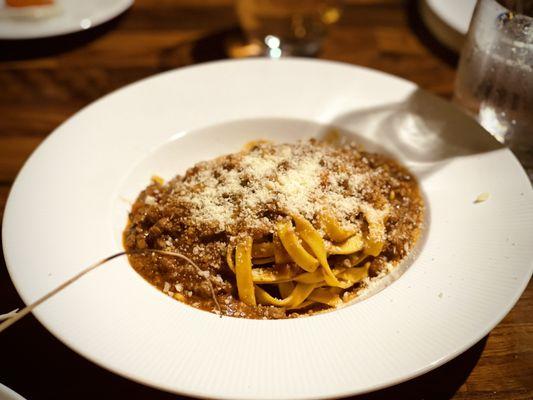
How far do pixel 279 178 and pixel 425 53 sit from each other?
2.11 metres

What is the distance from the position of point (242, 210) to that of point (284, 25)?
2074mm

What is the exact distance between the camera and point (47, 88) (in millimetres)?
3496

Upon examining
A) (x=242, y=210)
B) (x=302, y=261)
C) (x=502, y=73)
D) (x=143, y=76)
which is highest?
(x=502, y=73)

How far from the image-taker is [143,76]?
364 cm

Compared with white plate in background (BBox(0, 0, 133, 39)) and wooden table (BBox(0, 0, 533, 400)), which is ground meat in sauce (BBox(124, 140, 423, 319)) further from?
white plate in background (BBox(0, 0, 133, 39))

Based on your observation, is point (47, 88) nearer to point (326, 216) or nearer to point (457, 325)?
point (326, 216)

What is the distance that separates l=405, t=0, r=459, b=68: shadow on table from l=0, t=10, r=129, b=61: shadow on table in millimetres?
2329

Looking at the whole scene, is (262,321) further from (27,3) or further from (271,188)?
(27,3)

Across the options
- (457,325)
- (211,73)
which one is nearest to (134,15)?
(211,73)

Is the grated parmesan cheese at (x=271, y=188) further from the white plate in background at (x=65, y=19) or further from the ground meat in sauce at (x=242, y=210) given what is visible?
the white plate in background at (x=65, y=19)

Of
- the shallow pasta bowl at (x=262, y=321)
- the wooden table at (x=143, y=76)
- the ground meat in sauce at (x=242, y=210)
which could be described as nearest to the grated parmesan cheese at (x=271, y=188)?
the ground meat in sauce at (x=242, y=210)

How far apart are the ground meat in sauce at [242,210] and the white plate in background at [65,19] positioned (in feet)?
5.62

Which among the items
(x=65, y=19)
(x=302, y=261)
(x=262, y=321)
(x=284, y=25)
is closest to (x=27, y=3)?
(x=65, y=19)

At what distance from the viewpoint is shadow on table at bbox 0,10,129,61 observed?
379cm
